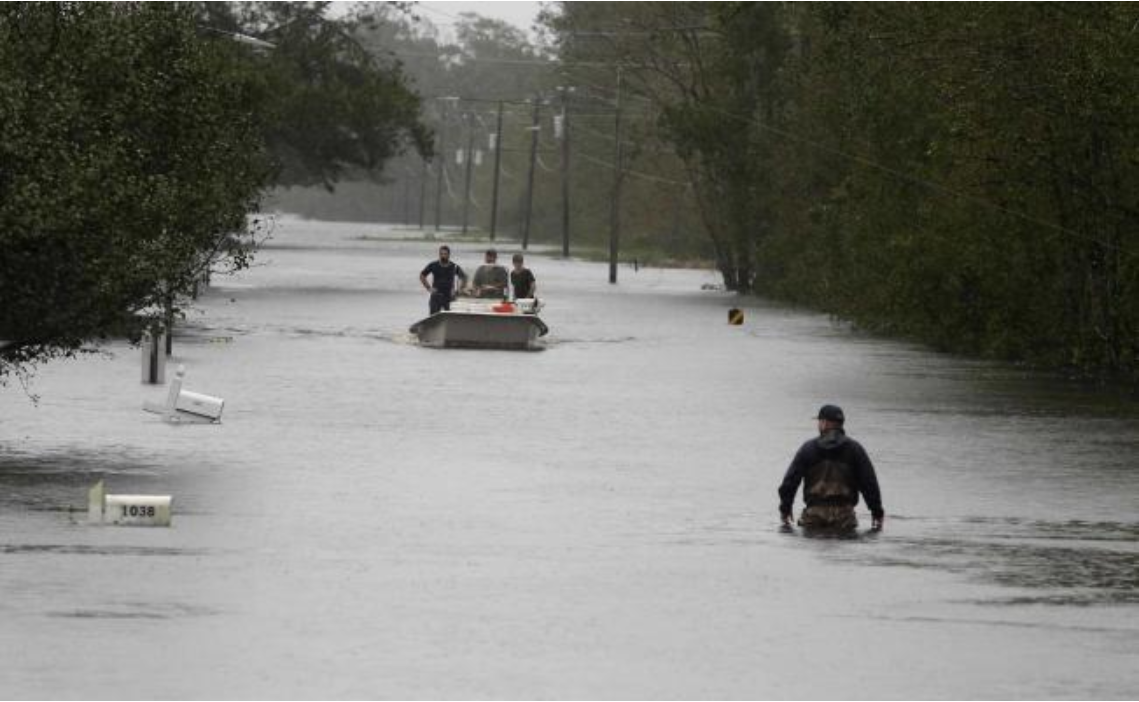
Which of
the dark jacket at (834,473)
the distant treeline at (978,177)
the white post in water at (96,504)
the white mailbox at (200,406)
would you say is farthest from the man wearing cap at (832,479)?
the distant treeline at (978,177)

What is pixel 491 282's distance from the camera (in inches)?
1847

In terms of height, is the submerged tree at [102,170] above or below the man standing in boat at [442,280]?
above

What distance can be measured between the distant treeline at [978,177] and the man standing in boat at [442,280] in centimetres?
757

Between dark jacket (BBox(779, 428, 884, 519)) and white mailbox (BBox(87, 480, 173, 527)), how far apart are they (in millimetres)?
4589

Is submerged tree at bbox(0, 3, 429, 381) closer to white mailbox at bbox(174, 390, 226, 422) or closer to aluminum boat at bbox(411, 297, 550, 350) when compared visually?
white mailbox at bbox(174, 390, 226, 422)

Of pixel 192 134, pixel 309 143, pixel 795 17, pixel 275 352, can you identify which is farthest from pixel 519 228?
pixel 192 134

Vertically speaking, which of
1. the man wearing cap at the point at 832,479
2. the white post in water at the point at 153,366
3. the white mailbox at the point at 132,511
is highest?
the man wearing cap at the point at 832,479

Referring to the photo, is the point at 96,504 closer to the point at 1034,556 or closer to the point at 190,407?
the point at 1034,556

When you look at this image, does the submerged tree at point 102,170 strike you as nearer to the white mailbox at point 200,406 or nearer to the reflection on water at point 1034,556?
the white mailbox at point 200,406

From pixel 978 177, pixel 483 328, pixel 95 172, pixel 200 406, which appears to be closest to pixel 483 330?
pixel 483 328

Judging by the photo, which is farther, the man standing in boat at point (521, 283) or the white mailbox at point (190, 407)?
the man standing in boat at point (521, 283)

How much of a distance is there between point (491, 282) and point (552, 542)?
92.0 ft

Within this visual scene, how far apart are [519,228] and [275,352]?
13010 cm

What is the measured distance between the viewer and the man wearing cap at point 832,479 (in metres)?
19.4
